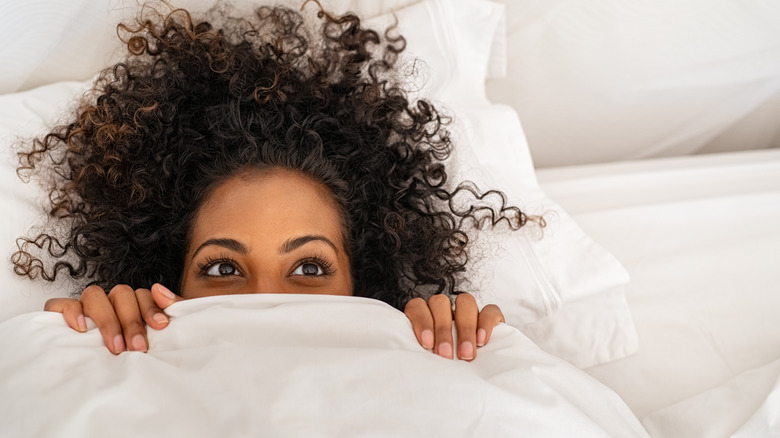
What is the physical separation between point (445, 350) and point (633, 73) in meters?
1.06

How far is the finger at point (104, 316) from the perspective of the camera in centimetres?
89

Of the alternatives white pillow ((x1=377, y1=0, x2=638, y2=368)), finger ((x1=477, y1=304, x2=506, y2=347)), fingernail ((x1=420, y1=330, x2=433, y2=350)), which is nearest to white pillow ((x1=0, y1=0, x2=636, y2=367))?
white pillow ((x1=377, y1=0, x2=638, y2=368))

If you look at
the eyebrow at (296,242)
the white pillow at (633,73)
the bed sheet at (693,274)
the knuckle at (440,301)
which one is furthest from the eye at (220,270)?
the white pillow at (633,73)

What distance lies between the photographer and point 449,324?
3.08 ft

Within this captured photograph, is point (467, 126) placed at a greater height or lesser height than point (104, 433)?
greater

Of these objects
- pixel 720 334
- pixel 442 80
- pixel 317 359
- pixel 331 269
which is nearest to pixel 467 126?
pixel 442 80

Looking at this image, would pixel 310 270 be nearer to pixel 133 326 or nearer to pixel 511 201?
pixel 133 326

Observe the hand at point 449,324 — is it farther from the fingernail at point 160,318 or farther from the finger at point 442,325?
the fingernail at point 160,318

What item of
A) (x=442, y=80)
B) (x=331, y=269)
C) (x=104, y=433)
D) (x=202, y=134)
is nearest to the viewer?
(x=104, y=433)

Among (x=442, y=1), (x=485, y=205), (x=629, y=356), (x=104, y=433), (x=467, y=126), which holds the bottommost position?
(x=629, y=356)

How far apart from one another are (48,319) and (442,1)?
104 centimetres

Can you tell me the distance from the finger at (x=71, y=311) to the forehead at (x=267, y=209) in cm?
23

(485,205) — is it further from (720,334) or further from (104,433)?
(104,433)

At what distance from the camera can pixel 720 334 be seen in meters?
1.24
